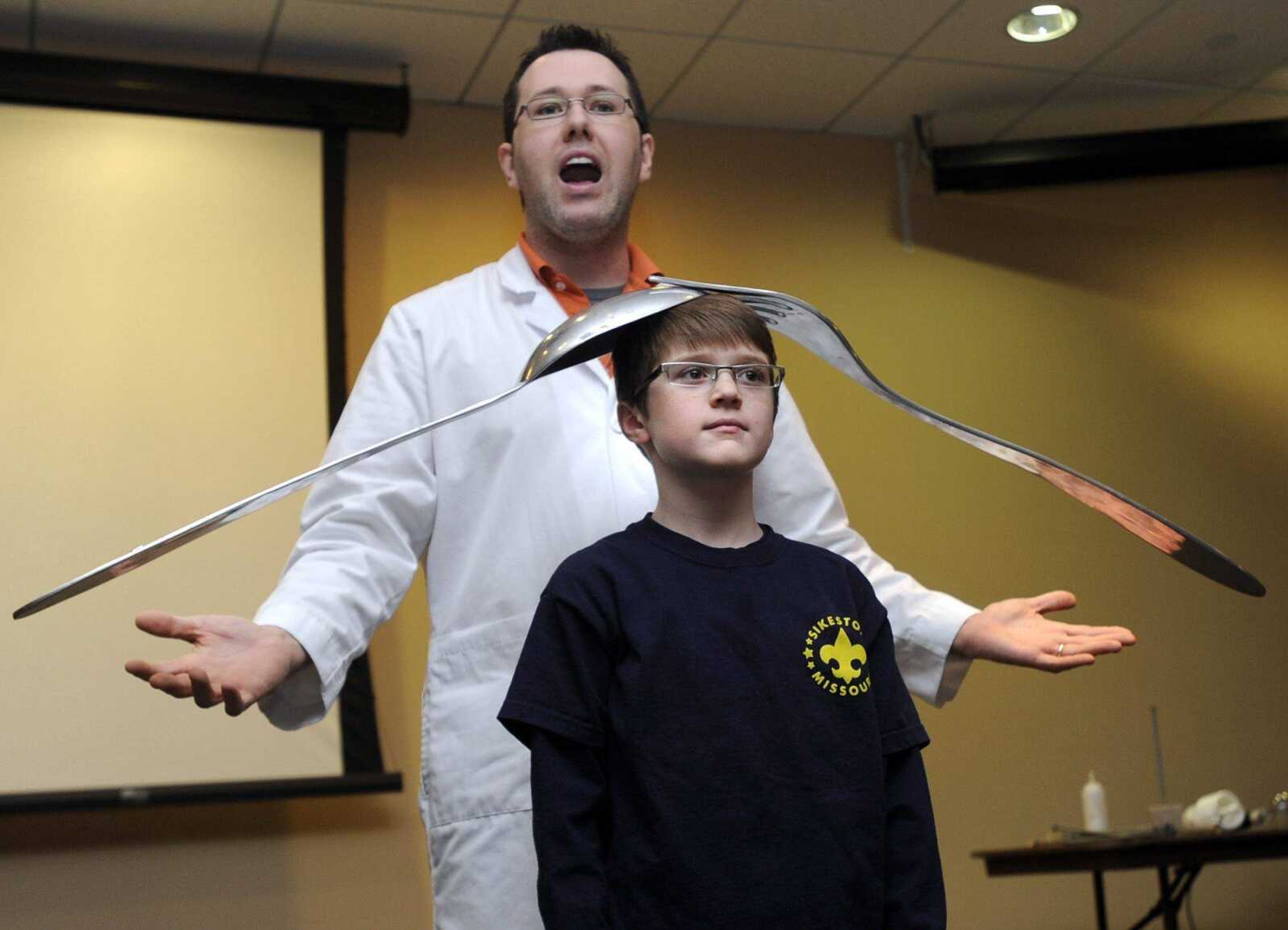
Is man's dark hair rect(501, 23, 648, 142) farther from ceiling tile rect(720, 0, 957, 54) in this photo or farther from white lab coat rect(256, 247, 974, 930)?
ceiling tile rect(720, 0, 957, 54)

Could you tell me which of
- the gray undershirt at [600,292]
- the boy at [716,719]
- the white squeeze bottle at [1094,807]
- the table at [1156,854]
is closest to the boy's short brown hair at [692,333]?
the boy at [716,719]

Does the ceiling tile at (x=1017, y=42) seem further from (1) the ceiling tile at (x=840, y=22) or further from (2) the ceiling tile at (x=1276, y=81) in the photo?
(2) the ceiling tile at (x=1276, y=81)

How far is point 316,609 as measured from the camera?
4.62 ft

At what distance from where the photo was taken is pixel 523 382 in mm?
1337

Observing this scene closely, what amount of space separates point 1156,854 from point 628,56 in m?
2.37

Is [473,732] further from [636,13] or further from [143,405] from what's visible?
[636,13]

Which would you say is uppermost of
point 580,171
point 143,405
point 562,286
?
→ point 143,405

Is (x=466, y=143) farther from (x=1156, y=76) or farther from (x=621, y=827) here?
(x=621, y=827)

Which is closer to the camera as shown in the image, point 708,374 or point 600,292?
point 708,374

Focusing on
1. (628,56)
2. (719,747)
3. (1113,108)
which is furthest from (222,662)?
(1113,108)

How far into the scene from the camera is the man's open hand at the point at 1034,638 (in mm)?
1416

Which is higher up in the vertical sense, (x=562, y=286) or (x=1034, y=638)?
(x=562, y=286)

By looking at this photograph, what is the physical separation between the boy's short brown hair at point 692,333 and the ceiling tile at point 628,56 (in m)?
2.58

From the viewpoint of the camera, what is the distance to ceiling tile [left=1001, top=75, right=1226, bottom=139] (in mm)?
4492
